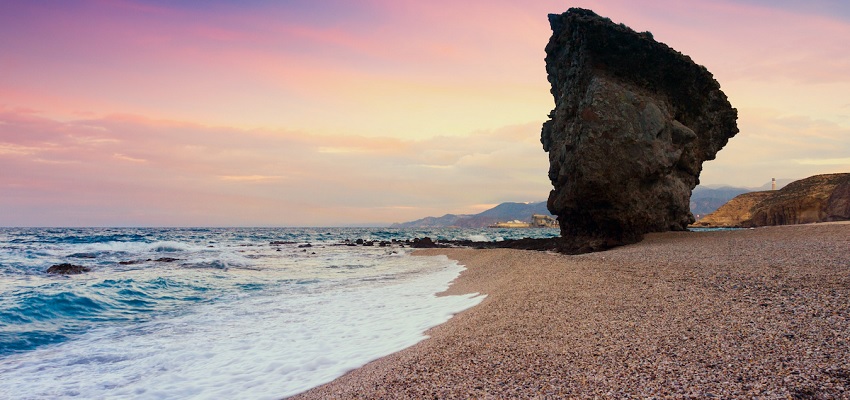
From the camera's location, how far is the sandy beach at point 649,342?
9.77 feet

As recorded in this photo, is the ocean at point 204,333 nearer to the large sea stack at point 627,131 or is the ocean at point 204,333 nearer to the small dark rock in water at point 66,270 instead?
the small dark rock in water at point 66,270

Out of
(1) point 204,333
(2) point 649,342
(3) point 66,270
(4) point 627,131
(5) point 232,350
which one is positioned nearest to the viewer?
(2) point 649,342

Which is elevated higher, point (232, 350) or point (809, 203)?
point (809, 203)

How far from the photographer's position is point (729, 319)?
4207 millimetres

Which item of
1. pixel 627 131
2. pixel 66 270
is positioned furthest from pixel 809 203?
pixel 66 270

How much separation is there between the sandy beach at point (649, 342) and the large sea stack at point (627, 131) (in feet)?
30.1

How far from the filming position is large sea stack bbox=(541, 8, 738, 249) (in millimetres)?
16078

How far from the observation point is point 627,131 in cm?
1589

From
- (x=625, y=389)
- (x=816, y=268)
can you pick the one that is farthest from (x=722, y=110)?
(x=625, y=389)

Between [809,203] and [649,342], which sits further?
[809,203]

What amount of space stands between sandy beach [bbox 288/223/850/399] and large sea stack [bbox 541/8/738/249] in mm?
9188

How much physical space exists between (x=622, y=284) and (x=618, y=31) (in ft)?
46.1

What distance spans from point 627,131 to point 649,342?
45.1 feet

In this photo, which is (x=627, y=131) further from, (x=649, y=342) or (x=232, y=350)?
(x=232, y=350)
